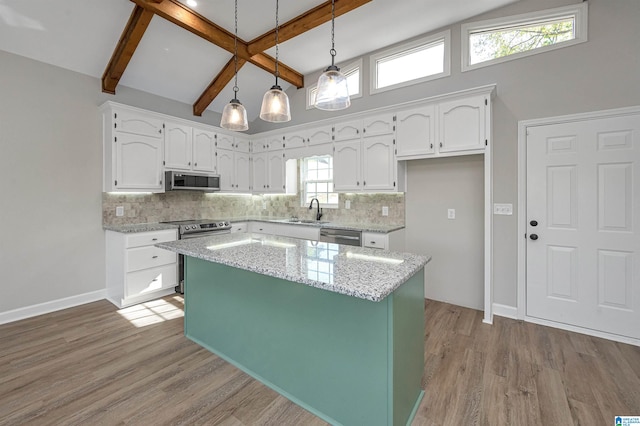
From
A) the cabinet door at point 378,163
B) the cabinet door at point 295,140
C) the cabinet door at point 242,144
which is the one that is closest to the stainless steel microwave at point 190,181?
the cabinet door at point 242,144

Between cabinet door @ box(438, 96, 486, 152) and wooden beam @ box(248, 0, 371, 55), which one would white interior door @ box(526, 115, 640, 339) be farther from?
wooden beam @ box(248, 0, 371, 55)

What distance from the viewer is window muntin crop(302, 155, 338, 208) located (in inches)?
184

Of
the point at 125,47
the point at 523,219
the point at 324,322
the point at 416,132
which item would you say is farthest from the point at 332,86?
the point at 125,47

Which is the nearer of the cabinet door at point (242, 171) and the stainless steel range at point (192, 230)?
the stainless steel range at point (192, 230)

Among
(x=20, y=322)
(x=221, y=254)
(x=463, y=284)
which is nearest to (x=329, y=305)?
(x=221, y=254)

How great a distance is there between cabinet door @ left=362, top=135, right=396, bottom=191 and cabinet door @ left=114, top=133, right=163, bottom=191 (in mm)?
2883

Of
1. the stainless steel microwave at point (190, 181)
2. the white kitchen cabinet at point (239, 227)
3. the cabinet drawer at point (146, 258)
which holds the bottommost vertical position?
the cabinet drawer at point (146, 258)

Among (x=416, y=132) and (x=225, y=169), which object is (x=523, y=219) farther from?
(x=225, y=169)

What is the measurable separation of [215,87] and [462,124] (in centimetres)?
360

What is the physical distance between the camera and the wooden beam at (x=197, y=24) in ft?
9.80

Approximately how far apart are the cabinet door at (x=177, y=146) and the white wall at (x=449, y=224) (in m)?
3.27

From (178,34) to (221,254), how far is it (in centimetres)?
319

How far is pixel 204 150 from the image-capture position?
4.54m

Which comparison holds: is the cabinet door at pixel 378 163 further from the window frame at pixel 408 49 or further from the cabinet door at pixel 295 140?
the cabinet door at pixel 295 140
